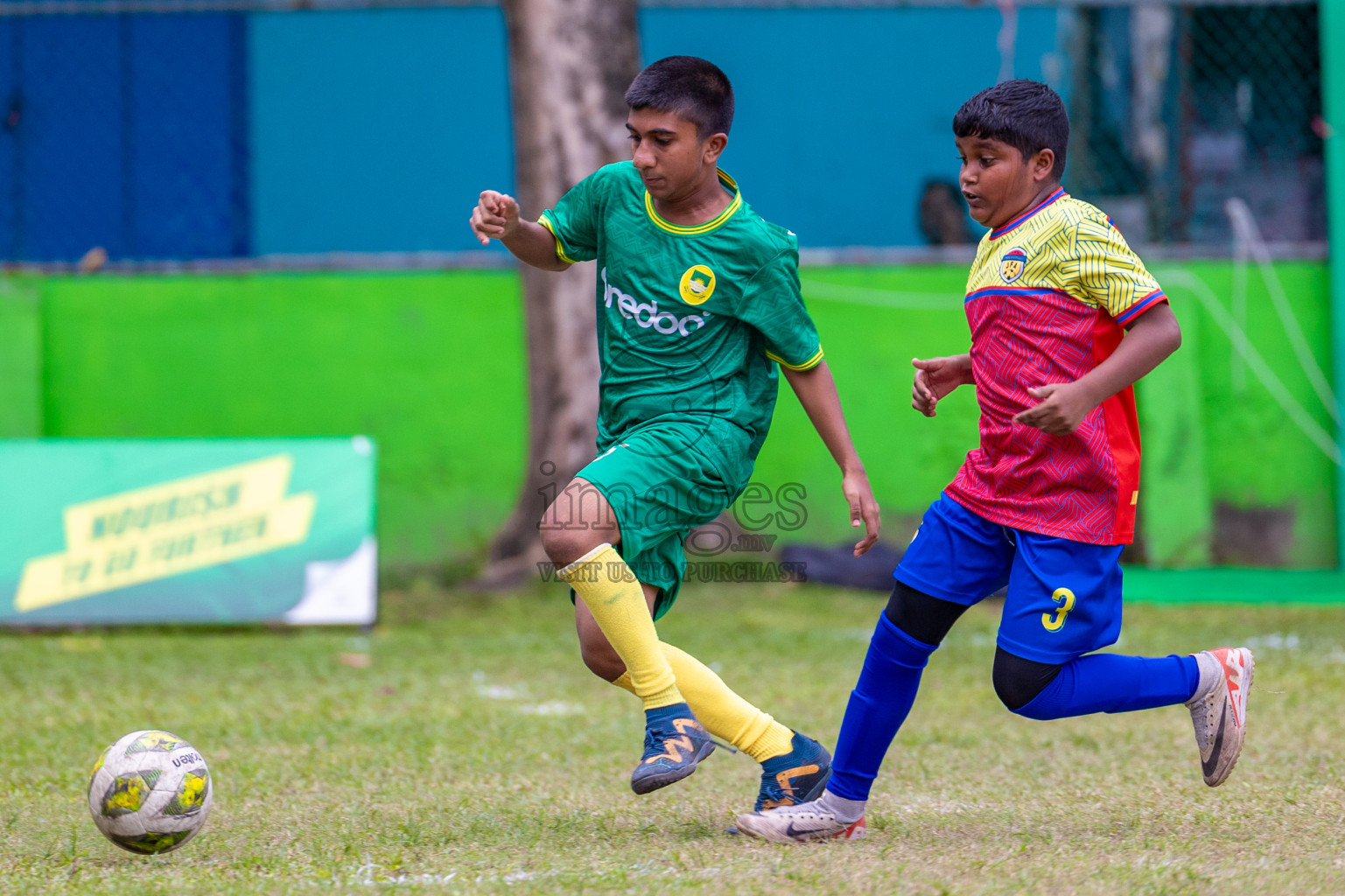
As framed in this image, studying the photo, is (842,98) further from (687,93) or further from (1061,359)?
(1061,359)

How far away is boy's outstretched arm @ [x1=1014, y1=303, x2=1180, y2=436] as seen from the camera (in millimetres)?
3334

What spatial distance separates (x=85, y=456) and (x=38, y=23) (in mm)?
3944

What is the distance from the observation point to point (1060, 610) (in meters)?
3.52

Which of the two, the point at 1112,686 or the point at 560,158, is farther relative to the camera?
the point at 560,158

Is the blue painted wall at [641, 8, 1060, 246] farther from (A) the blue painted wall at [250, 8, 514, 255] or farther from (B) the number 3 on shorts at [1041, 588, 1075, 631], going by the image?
(B) the number 3 on shorts at [1041, 588, 1075, 631]

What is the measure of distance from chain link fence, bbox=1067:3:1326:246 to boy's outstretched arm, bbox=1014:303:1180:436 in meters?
6.97

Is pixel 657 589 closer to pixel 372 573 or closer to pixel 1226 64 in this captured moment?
pixel 372 573

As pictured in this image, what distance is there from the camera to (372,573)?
26.5ft

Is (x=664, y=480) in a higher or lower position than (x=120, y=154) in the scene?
lower

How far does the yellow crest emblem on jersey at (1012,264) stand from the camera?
357 cm

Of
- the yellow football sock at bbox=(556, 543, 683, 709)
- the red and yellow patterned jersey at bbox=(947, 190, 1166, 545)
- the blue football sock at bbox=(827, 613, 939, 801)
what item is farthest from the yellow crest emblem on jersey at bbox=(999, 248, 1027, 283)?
the yellow football sock at bbox=(556, 543, 683, 709)

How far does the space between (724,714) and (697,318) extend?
3.33 ft

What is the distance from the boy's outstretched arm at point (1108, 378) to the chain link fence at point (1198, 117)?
22.9ft

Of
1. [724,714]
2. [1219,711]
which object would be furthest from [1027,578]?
[724,714]
